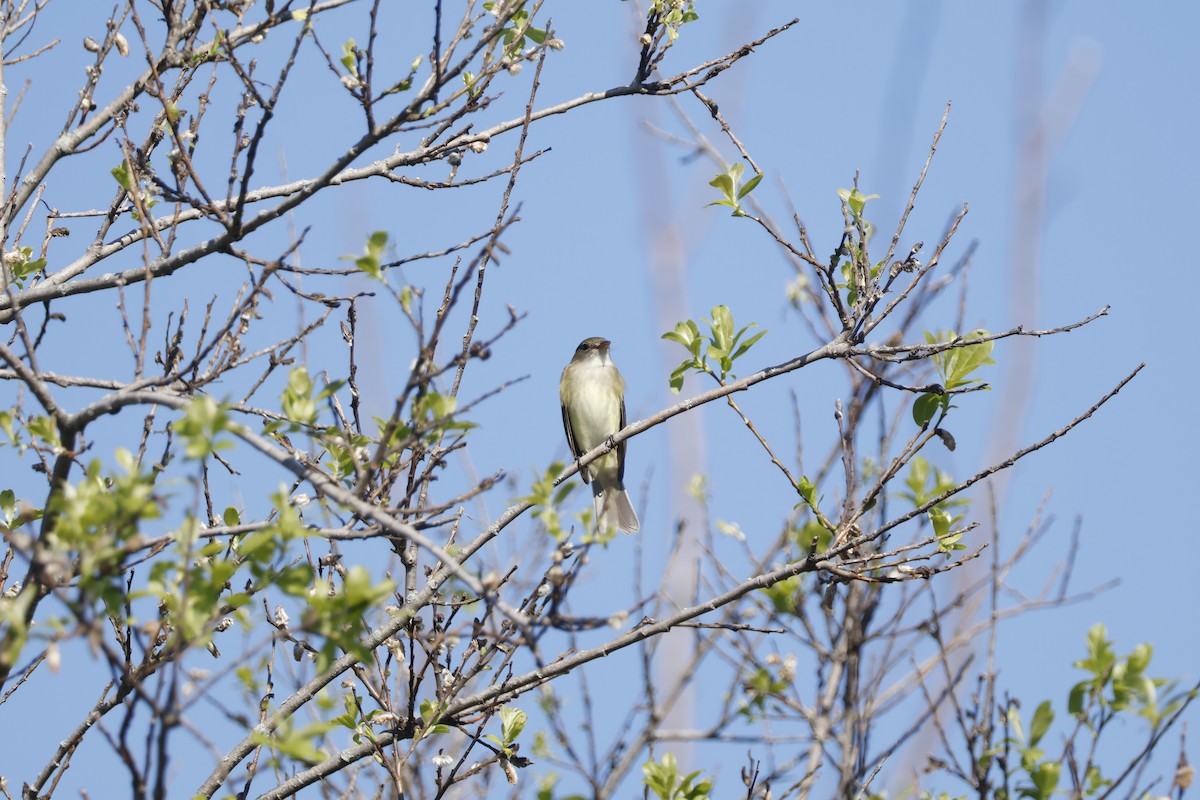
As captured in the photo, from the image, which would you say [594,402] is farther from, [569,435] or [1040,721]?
[1040,721]

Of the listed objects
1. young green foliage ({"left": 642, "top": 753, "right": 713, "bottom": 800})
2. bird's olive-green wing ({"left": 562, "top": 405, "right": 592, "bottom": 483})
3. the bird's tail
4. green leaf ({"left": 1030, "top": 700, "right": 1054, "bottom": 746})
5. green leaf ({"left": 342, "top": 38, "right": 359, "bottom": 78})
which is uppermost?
bird's olive-green wing ({"left": 562, "top": 405, "right": 592, "bottom": 483})

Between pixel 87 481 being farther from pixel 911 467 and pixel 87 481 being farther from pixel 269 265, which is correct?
pixel 911 467

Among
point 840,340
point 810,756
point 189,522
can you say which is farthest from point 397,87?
point 810,756

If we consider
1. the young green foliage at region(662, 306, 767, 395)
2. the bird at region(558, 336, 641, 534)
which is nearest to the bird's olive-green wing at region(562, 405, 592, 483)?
the bird at region(558, 336, 641, 534)

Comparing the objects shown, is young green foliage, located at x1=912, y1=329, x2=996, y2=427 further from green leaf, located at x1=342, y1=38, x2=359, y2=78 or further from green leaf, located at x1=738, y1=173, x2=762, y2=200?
green leaf, located at x1=342, y1=38, x2=359, y2=78

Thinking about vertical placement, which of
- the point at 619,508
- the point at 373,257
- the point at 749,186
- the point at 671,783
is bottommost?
the point at 671,783

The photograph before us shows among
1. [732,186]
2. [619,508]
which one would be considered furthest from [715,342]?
[619,508]

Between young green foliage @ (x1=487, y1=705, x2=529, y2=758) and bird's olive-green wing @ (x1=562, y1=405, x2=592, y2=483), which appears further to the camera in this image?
bird's olive-green wing @ (x1=562, y1=405, x2=592, y2=483)

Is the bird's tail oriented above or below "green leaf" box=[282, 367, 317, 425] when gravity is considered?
above

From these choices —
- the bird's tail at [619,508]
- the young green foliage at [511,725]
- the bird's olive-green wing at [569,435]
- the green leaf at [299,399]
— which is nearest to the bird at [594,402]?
the bird's olive-green wing at [569,435]

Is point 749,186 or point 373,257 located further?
point 749,186

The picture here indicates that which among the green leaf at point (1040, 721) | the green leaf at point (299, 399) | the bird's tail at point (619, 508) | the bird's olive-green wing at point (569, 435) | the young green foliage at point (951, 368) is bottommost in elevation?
the green leaf at point (1040, 721)

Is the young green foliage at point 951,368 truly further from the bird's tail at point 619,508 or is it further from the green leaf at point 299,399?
the bird's tail at point 619,508

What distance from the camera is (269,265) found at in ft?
12.4
